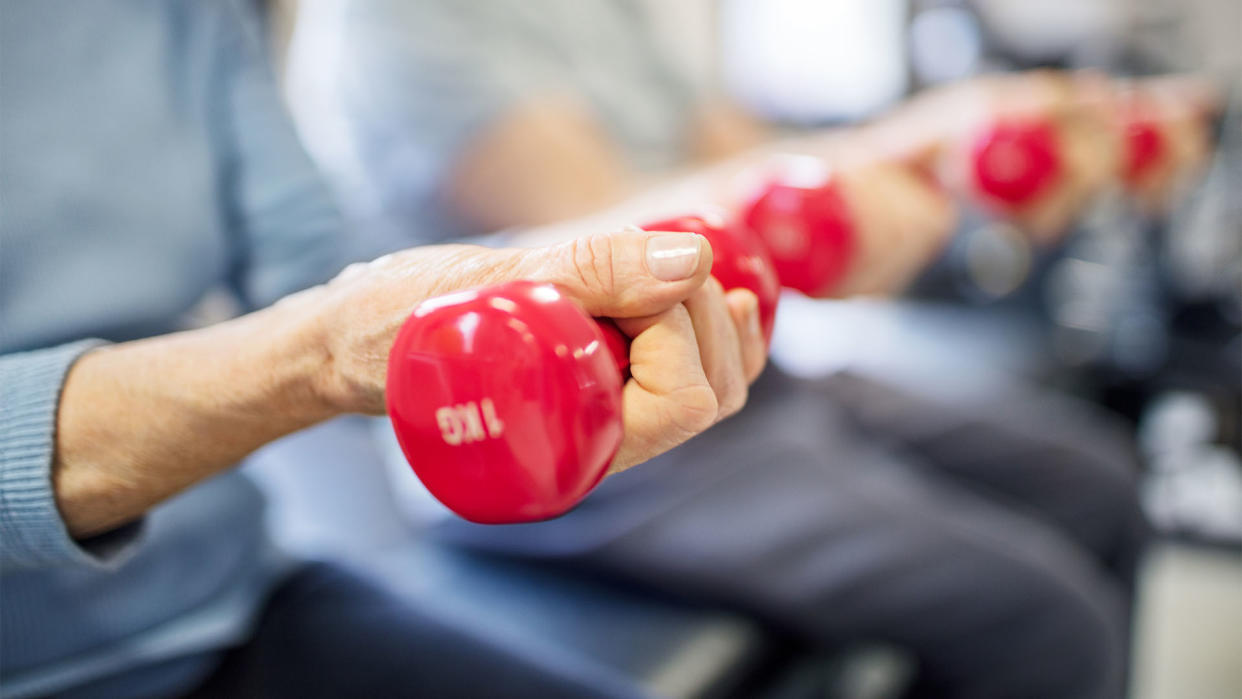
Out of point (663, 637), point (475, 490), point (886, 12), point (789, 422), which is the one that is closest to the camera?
point (475, 490)

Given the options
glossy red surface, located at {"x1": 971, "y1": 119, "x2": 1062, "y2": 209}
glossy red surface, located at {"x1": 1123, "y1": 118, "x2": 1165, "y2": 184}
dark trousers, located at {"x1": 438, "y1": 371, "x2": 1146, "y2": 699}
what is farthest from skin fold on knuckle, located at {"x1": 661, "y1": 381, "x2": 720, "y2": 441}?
glossy red surface, located at {"x1": 1123, "y1": 118, "x2": 1165, "y2": 184}

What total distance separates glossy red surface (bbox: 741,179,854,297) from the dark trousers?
0.22 meters

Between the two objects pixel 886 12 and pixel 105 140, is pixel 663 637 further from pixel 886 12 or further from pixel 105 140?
pixel 886 12

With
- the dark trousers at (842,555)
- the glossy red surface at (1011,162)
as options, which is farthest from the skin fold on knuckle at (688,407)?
the glossy red surface at (1011,162)

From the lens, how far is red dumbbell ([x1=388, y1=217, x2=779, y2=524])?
0.26 metres

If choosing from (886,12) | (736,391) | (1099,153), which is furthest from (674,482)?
(886,12)

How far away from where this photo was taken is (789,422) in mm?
906

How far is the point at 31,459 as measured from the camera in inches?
14.8

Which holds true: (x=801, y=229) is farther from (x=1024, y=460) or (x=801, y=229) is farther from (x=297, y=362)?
(x=1024, y=460)

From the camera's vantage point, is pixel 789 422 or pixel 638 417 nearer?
pixel 638 417

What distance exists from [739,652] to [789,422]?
0.28 m

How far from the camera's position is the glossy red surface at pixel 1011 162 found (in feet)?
3.17

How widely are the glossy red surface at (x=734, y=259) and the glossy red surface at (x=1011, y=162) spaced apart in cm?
67

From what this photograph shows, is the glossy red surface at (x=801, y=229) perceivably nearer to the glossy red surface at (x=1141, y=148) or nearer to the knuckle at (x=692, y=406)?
the knuckle at (x=692, y=406)
